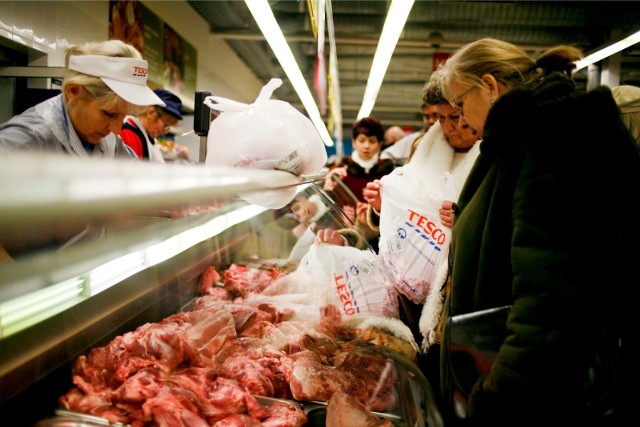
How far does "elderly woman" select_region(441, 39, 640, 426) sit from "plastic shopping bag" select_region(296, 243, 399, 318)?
A: 0.66m

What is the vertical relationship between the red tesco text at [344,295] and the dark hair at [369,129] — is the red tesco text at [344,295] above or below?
below

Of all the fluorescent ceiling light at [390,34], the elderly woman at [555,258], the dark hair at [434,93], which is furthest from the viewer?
the fluorescent ceiling light at [390,34]

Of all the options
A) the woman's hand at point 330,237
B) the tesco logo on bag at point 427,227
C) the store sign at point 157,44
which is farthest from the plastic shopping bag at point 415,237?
the store sign at point 157,44

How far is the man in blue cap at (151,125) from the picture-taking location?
365 centimetres

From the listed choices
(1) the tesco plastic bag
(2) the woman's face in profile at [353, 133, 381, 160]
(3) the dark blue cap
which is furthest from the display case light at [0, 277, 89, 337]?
(2) the woman's face in profile at [353, 133, 381, 160]

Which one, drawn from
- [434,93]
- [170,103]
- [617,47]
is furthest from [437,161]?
[617,47]

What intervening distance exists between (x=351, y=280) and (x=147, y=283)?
79 centimetres

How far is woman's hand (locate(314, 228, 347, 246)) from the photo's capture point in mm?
2186

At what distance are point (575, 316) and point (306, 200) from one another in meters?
1.39

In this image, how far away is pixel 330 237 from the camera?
7.22 ft

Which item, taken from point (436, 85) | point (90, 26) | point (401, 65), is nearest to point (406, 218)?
point (436, 85)

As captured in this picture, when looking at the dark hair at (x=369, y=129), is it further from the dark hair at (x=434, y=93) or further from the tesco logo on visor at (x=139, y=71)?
the tesco logo on visor at (x=139, y=71)

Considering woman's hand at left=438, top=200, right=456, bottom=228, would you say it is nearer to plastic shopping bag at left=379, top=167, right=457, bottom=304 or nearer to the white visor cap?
plastic shopping bag at left=379, top=167, right=457, bottom=304

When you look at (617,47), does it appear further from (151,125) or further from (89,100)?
(89,100)
